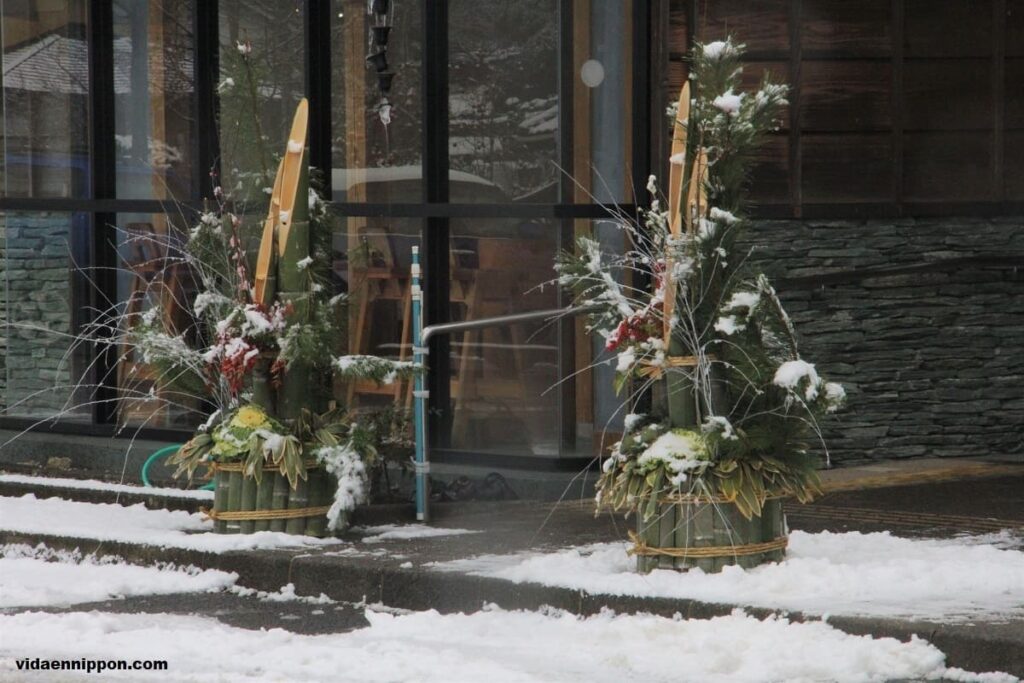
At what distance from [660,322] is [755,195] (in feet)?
11.5

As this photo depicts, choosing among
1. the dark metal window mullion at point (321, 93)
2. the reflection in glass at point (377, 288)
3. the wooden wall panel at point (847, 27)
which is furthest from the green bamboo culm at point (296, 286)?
the wooden wall panel at point (847, 27)

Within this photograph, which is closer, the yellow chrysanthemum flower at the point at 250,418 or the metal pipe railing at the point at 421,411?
the yellow chrysanthemum flower at the point at 250,418

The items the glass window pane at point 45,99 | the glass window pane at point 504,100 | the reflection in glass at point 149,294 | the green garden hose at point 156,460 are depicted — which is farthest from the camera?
the glass window pane at point 45,99

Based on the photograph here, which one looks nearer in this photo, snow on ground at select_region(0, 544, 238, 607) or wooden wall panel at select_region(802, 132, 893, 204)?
snow on ground at select_region(0, 544, 238, 607)

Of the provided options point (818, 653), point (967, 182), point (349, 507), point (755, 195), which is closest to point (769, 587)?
point (818, 653)

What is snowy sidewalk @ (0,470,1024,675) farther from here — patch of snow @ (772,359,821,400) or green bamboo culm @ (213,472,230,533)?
patch of snow @ (772,359,821,400)

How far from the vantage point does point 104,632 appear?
24.4 ft

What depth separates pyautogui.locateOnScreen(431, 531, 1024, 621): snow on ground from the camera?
23.4 feet

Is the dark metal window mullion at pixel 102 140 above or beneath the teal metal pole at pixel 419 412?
above

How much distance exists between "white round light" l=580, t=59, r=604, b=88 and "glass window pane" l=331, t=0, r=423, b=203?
4.08 feet

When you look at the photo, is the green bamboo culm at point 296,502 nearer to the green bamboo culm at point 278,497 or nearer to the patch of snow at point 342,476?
the green bamboo culm at point 278,497

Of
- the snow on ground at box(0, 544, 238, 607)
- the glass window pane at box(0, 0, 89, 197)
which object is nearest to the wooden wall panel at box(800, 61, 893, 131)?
the snow on ground at box(0, 544, 238, 607)

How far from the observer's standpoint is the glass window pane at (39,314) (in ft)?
44.6

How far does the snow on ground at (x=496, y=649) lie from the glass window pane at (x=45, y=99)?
6514mm
